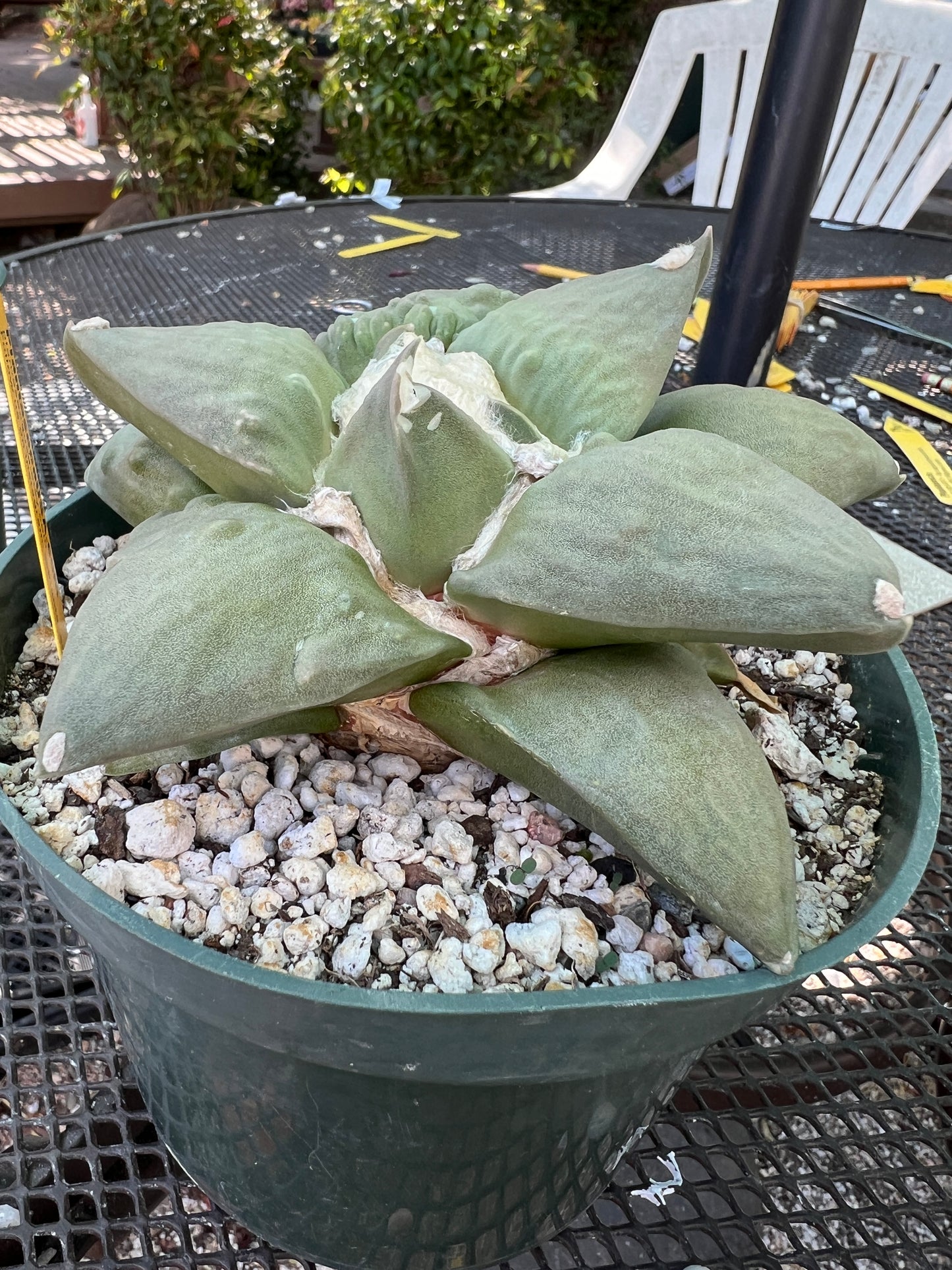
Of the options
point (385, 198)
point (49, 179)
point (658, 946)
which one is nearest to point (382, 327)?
point (658, 946)

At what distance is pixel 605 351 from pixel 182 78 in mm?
2282

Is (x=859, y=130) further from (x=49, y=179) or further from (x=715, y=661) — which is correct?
(x=49, y=179)

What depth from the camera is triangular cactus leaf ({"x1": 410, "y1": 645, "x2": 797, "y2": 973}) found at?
0.29 metres

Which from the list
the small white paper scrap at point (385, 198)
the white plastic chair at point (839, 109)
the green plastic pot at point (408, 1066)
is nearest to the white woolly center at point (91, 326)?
the green plastic pot at point (408, 1066)

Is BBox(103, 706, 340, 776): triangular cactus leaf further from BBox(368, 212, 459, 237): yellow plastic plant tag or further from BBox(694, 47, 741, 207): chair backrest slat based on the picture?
BBox(694, 47, 741, 207): chair backrest slat

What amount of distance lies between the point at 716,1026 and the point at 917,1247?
0.72ft

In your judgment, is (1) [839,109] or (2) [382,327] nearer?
(2) [382,327]

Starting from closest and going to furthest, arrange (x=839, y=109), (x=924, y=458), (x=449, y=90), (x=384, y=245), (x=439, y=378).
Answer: (x=439, y=378) → (x=924, y=458) → (x=384, y=245) → (x=839, y=109) → (x=449, y=90)

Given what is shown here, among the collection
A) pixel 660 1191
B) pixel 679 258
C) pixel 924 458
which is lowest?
pixel 660 1191

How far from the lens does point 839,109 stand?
166 cm

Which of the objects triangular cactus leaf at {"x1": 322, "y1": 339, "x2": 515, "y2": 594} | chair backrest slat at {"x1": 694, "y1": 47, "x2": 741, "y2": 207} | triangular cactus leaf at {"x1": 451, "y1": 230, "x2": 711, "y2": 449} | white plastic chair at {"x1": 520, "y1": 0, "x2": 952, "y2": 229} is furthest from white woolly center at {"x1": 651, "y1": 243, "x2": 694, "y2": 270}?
chair backrest slat at {"x1": 694, "y1": 47, "x2": 741, "y2": 207}

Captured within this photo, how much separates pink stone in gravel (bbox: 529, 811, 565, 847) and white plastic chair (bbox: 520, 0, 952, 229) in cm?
148

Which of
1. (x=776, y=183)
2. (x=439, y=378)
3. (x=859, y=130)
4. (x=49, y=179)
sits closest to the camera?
(x=439, y=378)

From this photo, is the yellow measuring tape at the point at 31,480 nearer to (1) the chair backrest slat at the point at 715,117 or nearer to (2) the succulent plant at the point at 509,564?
(2) the succulent plant at the point at 509,564
